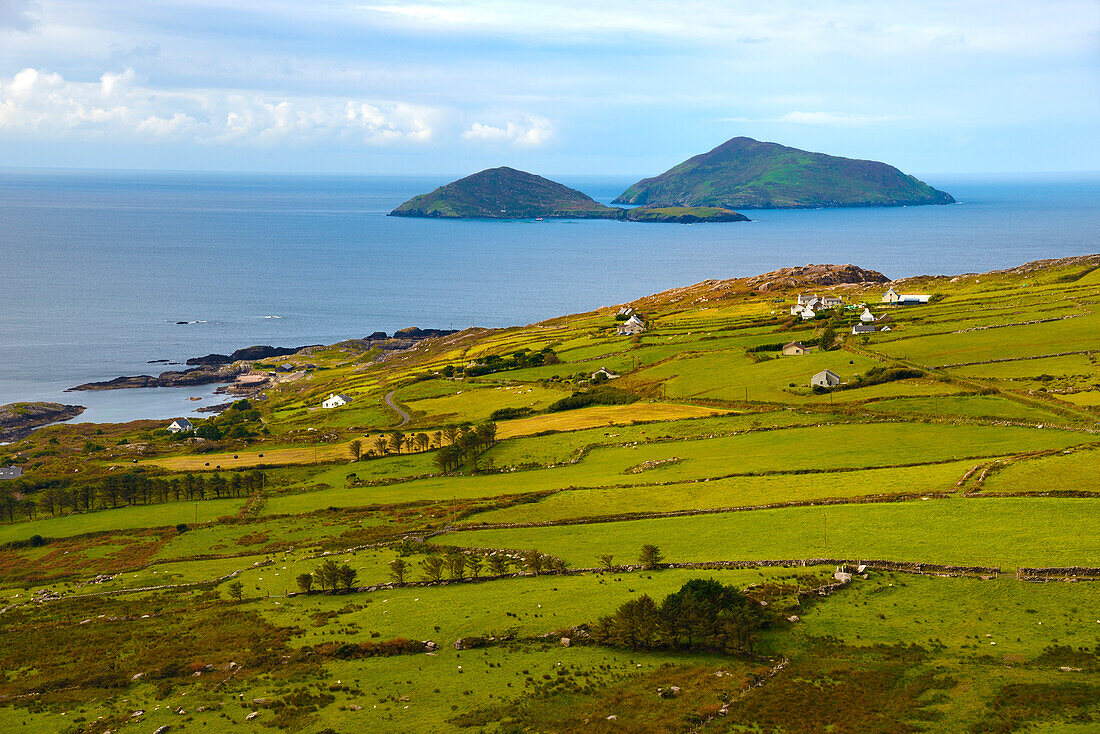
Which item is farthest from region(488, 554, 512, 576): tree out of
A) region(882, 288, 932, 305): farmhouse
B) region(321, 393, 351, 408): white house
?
region(882, 288, 932, 305): farmhouse

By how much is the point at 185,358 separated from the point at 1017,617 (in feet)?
557

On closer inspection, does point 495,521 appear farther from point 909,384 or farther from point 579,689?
point 909,384

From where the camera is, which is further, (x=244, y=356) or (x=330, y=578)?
(x=244, y=356)

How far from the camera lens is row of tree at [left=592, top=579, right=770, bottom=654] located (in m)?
34.4

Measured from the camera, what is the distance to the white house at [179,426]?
361 ft

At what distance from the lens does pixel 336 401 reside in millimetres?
117312

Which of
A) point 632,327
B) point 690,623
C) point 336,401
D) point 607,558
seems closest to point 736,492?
point 607,558

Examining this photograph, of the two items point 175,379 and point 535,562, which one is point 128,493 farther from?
point 175,379

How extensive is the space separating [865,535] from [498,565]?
65.2 feet

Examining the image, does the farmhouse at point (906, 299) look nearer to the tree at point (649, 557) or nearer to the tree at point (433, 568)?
the tree at point (649, 557)

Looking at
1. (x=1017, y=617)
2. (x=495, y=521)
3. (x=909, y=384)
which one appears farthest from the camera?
(x=909, y=384)

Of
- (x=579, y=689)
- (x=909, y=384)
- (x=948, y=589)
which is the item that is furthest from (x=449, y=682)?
(x=909, y=384)

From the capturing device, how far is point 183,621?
42.7 metres

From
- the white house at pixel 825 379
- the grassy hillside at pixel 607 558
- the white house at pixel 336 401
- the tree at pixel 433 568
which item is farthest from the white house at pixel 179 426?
the white house at pixel 825 379
